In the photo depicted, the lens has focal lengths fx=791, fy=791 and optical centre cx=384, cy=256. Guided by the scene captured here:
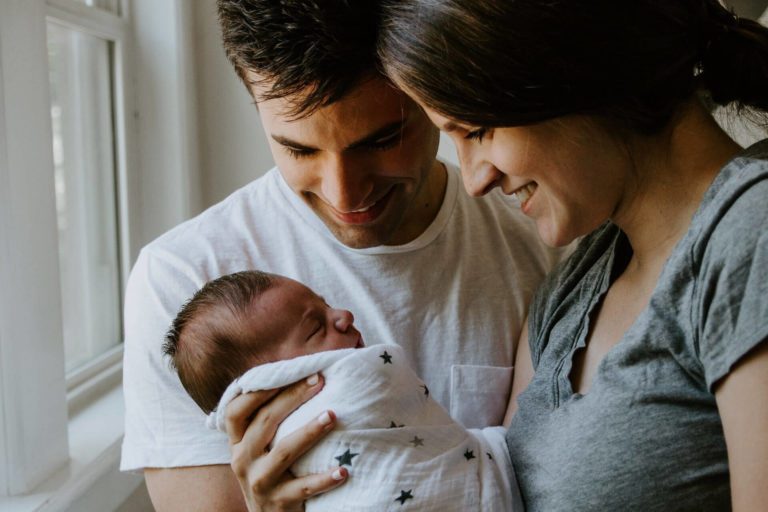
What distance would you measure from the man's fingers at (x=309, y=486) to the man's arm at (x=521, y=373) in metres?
0.41

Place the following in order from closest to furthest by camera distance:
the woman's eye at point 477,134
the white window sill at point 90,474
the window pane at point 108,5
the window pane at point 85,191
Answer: the woman's eye at point 477,134 < the white window sill at point 90,474 < the window pane at point 85,191 < the window pane at point 108,5

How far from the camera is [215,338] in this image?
4.12 ft

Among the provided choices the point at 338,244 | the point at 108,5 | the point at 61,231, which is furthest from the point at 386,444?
the point at 108,5

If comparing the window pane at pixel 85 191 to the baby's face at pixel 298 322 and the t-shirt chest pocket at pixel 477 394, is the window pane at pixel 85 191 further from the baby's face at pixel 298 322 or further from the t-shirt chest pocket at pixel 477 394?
the t-shirt chest pocket at pixel 477 394

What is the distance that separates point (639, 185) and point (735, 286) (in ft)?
0.83

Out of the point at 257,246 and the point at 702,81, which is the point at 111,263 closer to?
the point at 257,246

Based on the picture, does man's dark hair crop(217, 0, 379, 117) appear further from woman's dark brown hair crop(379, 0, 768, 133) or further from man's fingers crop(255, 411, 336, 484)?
man's fingers crop(255, 411, 336, 484)

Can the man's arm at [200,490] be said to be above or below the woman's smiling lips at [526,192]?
below

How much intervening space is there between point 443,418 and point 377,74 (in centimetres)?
57

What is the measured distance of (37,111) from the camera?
1544 mm

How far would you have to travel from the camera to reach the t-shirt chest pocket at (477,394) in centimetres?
147

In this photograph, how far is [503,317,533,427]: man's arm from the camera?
Result: 142 cm

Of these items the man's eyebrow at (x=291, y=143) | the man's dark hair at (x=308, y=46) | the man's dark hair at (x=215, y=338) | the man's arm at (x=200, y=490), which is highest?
the man's dark hair at (x=308, y=46)

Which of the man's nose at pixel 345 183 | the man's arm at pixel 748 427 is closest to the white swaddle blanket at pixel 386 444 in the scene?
the man's nose at pixel 345 183
